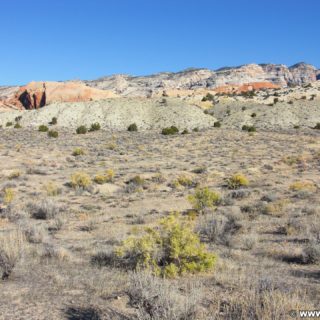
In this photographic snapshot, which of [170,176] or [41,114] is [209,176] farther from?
[41,114]

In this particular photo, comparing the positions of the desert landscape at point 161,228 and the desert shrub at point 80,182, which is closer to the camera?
the desert landscape at point 161,228

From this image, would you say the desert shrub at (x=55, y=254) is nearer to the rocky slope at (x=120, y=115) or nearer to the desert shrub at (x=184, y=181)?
the desert shrub at (x=184, y=181)

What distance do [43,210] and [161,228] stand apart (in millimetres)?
5160

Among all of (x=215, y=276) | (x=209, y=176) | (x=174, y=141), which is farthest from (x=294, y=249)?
(x=174, y=141)

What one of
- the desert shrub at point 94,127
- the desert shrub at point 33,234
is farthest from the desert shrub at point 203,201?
the desert shrub at point 94,127

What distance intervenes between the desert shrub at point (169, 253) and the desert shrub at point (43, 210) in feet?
21.9

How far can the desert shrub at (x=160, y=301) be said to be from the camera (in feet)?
16.9

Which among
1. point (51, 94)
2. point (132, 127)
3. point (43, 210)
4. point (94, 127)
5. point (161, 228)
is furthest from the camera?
point (51, 94)

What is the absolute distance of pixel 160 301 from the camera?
5422 millimetres

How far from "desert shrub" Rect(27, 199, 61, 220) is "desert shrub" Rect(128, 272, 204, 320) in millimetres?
8702

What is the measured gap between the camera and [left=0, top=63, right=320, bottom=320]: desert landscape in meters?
6.06

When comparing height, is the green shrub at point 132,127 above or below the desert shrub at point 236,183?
above

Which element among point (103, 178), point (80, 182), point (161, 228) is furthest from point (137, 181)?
point (161, 228)

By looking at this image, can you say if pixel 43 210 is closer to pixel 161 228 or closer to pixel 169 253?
pixel 161 228
